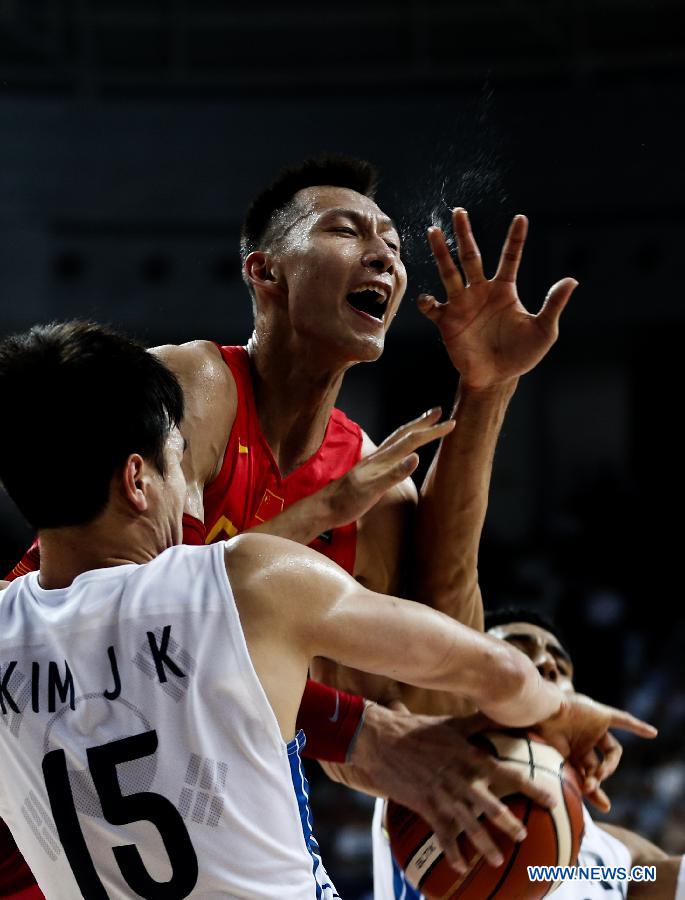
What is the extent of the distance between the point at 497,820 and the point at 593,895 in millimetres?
1279

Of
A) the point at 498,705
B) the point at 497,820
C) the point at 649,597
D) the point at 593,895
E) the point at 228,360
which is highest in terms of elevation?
the point at 228,360

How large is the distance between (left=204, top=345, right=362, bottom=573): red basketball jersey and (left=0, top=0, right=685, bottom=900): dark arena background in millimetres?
6801

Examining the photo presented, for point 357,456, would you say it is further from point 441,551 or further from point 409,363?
point 409,363

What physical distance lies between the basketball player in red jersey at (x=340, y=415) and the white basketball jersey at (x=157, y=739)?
0.94m

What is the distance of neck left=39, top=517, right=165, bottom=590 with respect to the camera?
2041 millimetres

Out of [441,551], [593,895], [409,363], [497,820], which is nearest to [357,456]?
[441,551]

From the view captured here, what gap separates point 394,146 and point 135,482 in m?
8.60

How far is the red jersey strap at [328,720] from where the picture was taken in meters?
3.05

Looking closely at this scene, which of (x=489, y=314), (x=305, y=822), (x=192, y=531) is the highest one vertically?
(x=489, y=314)

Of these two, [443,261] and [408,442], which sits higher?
[443,261]

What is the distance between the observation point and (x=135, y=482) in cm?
202

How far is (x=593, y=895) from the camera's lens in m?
3.63

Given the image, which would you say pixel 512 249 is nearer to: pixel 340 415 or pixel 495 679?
pixel 340 415

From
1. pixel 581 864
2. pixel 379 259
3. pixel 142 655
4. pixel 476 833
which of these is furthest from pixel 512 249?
pixel 581 864
